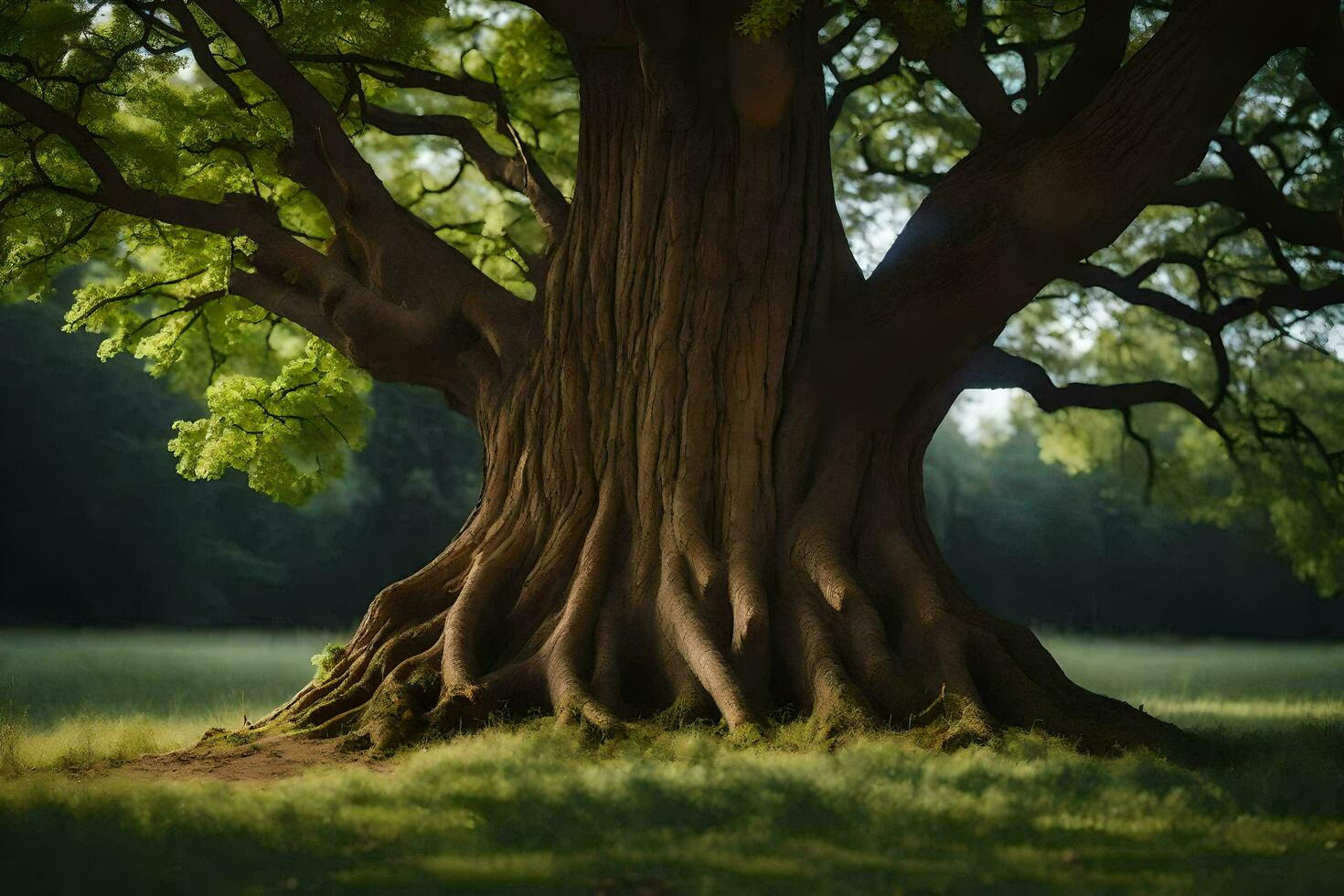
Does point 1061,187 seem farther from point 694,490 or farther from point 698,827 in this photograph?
point 698,827

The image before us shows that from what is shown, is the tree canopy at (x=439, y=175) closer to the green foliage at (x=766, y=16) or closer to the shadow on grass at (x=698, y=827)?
the green foliage at (x=766, y=16)

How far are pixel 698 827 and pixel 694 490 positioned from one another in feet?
12.8

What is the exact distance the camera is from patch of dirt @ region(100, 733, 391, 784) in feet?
22.4

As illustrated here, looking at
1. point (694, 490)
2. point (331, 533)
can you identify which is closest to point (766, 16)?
point (694, 490)

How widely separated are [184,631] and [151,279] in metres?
13.4

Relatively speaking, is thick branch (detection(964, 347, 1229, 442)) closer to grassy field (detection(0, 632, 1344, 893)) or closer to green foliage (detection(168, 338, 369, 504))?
grassy field (detection(0, 632, 1344, 893))

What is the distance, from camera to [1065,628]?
3128 cm

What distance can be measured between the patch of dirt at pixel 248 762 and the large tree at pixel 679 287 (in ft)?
1.01

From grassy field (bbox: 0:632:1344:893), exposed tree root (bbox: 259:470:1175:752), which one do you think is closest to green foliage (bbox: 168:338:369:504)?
exposed tree root (bbox: 259:470:1175:752)

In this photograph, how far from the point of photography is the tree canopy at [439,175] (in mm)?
Answer: 9562

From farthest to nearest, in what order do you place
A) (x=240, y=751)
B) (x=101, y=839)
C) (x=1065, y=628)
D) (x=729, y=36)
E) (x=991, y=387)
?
(x=1065, y=628) < (x=991, y=387) < (x=729, y=36) < (x=240, y=751) < (x=101, y=839)

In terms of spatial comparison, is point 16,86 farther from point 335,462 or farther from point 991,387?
point 991,387

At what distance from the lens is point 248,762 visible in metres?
7.25

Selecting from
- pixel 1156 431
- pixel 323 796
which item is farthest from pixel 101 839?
pixel 1156 431
